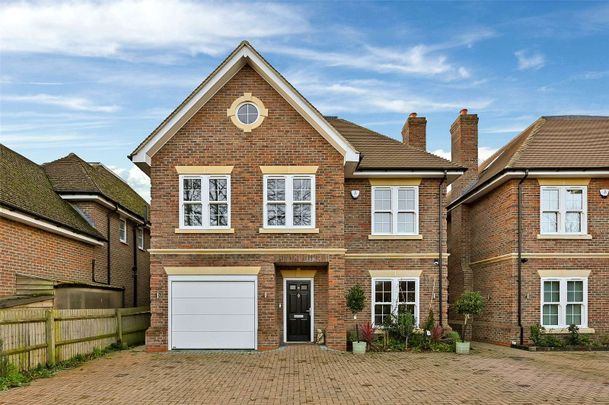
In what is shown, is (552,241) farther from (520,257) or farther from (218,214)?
(218,214)

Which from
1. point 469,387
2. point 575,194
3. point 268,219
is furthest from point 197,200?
point 575,194

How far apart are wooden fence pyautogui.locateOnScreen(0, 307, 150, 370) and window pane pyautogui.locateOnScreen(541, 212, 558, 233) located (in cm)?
1530

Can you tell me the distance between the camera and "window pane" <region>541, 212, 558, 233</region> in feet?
61.7

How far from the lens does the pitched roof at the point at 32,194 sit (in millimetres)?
16219

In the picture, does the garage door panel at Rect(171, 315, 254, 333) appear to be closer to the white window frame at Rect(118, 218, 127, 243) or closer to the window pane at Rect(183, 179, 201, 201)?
the window pane at Rect(183, 179, 201, 201)

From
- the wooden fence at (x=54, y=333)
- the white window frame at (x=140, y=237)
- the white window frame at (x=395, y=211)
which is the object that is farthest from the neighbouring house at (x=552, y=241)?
the white window frame at (x=140, y=237)

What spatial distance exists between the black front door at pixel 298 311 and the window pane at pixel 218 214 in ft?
10.4

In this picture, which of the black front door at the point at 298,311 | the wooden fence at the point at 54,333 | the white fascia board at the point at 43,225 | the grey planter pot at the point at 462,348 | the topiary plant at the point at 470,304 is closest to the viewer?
the wooden fence at the point at 54,333

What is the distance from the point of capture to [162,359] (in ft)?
49.2

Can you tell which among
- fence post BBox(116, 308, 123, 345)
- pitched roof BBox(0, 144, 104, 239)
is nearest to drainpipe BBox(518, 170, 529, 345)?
fence post BBox(116, 308, 123, 345)

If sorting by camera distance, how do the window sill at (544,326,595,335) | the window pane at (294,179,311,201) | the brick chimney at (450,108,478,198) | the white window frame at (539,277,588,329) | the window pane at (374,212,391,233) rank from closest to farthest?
the window pane at (294,179,311,201)
the window sill at (544,326,595,335)
the white window frame at (539,277,588,329)
the window pane at (374,212,391,233)
the brick chimney at (450,108,478,198)

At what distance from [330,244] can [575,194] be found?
30.8ft

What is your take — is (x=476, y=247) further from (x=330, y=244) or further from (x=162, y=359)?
(x=162, y=359)

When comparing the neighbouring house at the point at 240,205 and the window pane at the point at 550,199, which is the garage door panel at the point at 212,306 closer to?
the neighbouring house at the point at 240,205
